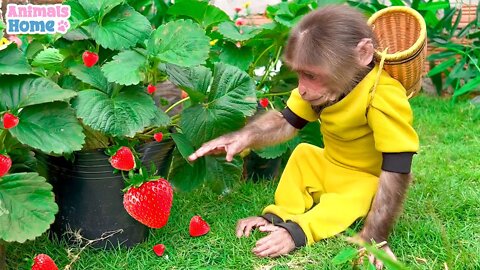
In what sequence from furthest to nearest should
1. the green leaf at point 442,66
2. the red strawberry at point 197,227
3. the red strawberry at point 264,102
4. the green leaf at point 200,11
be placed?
the green leaf at point 442,66 → the red strawberry at point 264,102 → the green leaf at point 200,11 → the red strawberry at point 197,227

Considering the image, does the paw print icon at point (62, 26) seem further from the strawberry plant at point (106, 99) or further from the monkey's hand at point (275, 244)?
the monkey's hand at point (275, 244)

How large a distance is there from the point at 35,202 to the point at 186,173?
56 cm

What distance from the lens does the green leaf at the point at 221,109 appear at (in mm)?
1772

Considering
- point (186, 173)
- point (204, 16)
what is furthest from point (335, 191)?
point (204, 16)

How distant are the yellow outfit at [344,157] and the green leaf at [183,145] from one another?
1.13 feet

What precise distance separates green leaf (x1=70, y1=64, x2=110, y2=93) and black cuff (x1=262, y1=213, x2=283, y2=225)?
0.63 meters

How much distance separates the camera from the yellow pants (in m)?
1.83

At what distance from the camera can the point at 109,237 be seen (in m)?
1.78

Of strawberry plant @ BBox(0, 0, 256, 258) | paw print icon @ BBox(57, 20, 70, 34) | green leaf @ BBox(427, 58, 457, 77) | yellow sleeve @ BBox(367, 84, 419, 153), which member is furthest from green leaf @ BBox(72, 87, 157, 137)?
green leaf @ BBox(427, 58, 457, 77)

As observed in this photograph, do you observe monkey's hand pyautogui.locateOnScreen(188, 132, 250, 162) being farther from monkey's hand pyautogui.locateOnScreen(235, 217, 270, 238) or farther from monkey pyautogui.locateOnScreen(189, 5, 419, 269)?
monkey's hand pyautogui.locateOnScreen(235, 217, 270, 238)

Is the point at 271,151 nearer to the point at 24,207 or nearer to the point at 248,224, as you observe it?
the point at 248,224

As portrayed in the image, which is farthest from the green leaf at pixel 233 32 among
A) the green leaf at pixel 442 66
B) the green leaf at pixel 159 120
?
the green leaf at pixel 442 66

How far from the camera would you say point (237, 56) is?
7.30 feet

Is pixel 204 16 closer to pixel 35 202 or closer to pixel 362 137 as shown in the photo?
pixel 362 137
